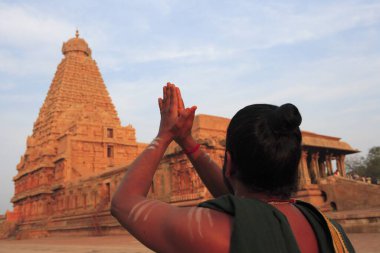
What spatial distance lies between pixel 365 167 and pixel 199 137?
23369mm

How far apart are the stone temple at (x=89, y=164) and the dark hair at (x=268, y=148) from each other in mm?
14831

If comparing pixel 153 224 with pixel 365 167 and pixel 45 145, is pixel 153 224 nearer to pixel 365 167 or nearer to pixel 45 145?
pixel 365 167

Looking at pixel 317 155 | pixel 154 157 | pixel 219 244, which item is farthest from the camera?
pixel 317 155

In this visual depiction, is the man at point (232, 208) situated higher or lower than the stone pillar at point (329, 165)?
lower

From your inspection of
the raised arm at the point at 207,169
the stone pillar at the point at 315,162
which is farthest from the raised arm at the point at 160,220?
the stone pillar at the point at 315,162

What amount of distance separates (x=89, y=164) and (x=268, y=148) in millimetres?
37167

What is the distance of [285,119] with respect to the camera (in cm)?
157

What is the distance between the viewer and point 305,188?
1728 cm

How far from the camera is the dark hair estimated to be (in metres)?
1.57

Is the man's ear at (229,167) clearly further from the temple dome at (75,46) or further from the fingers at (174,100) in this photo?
the temple dome at (75,46)

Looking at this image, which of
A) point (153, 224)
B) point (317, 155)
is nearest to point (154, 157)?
point (153, 224)

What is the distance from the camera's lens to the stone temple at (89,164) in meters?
17.4

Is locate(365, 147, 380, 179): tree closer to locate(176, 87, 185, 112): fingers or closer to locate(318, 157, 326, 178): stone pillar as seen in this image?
locate(318, 157, 326, 178): stone pillar

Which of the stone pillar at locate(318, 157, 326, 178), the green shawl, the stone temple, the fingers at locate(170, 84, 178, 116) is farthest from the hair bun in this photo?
the stone pillar at locate(318, 157, 326, 178)
